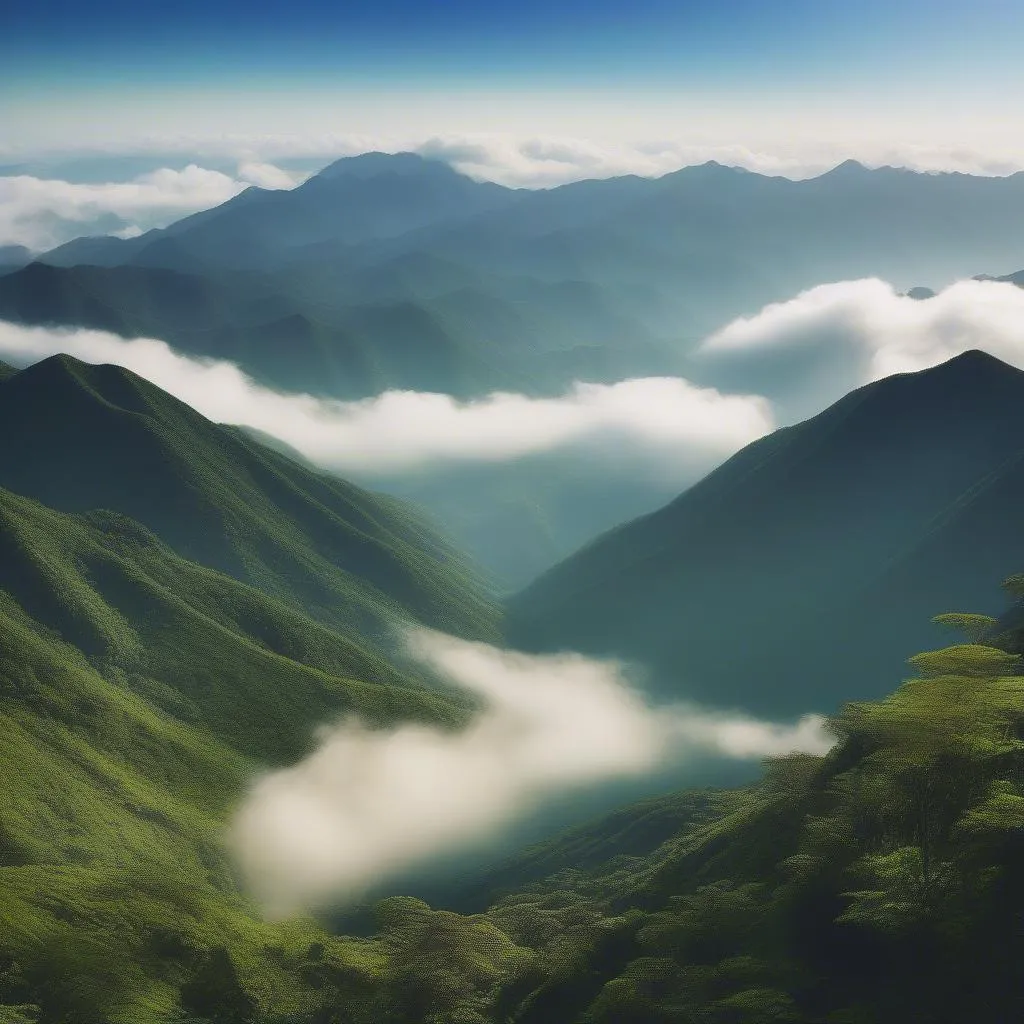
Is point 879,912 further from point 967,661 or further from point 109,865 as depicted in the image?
point 109,865

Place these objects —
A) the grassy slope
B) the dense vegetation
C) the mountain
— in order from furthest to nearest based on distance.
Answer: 1. the grassy slope
2. the dense vegetation
3. the mountain

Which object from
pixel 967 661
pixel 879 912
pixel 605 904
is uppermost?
pixel 967 661

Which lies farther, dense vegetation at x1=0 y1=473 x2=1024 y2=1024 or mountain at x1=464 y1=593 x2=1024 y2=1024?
dense vegetation at x1=0 y1=473 x2=1024 y2=1024

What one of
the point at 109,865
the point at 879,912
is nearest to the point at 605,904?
the point at 109,865

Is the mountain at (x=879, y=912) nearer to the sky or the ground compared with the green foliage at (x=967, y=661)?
nearer to the ground

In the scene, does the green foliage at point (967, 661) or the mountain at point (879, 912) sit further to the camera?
the green foliage at point (967, 661)

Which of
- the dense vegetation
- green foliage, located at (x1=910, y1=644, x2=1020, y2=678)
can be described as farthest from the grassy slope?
green foliage, located at (x1=910, y1=644, x2=1020, y2=678)

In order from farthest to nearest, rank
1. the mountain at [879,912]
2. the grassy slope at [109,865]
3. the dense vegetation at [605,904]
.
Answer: the grassy slope at [109,865] → the dense vegetation at [605,904] → the mountain at [879,912]

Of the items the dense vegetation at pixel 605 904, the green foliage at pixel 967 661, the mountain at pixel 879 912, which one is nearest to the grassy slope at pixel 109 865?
the dense vegetation at pixel 605 904

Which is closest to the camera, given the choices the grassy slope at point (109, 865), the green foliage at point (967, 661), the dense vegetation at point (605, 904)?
the dense vegetation at point (605, 904)

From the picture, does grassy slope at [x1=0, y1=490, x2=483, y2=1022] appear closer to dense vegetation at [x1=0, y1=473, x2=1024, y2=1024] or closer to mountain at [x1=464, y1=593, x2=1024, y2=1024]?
dense vegetation at [x1=0, y1=473, x2=1024, y2=1024]

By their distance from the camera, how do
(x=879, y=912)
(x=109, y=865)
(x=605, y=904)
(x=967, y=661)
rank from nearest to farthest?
(x=879, y=912), (x=967, y=661), (x=605, y=904), (x=109, y=865)

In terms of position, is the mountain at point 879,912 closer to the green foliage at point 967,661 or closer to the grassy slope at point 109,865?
the green foliage at point 967,661
